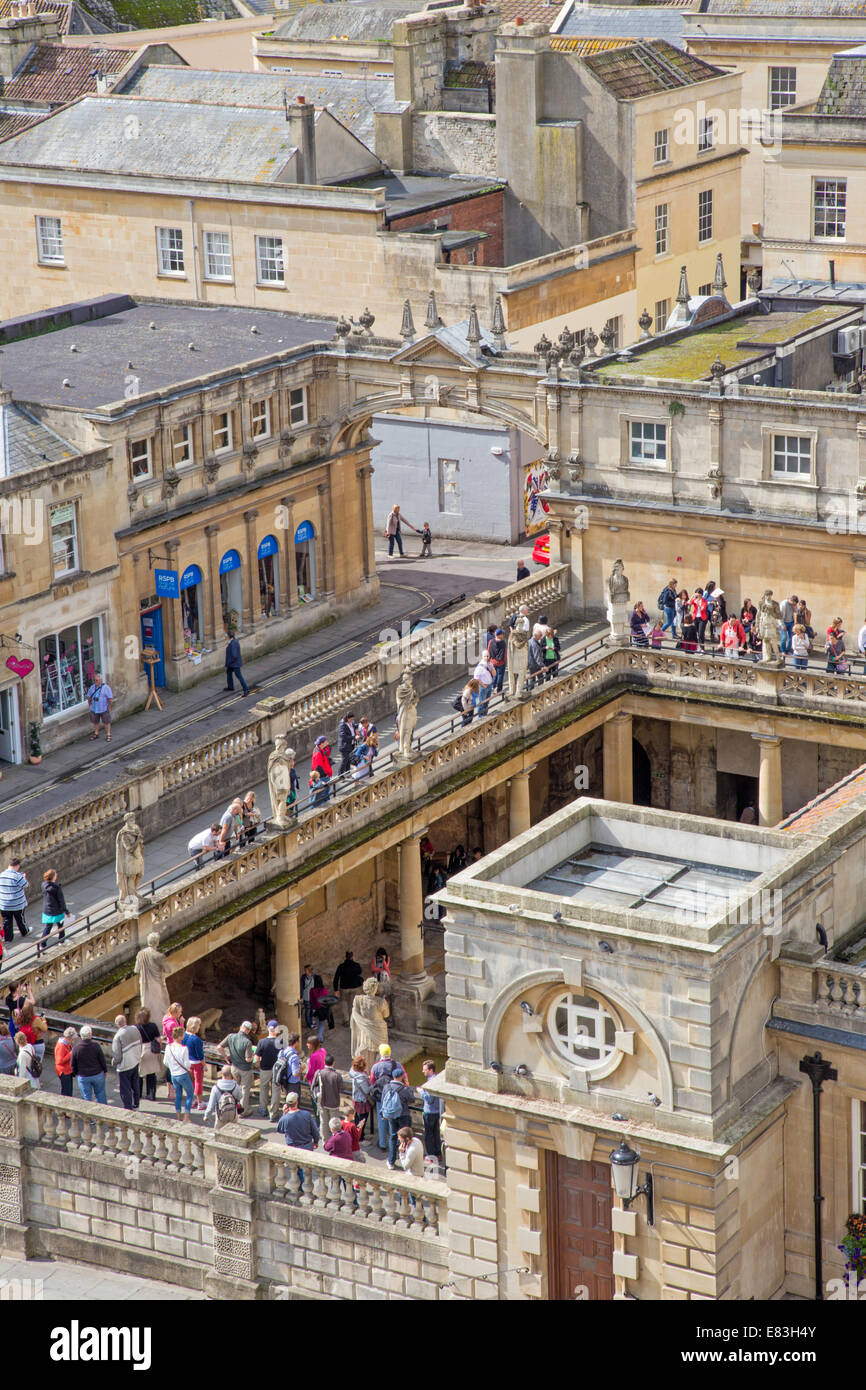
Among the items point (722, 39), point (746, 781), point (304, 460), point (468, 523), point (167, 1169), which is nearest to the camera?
point (167, 1169)

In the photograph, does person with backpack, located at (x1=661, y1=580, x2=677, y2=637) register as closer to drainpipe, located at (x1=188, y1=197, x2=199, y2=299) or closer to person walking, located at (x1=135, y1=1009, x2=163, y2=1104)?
person walking, located at (x1=135, y1=1009, x2=163, y2=1104)

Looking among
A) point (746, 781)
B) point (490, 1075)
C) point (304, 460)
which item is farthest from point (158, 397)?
point (490, 1075)

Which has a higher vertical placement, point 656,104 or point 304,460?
point 656,104

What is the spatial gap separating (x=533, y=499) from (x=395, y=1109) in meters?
44.6

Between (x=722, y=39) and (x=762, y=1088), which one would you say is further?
(x=722, y=39)

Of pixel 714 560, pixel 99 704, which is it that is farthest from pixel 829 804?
pixel 99 704

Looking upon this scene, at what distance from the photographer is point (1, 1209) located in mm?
40781

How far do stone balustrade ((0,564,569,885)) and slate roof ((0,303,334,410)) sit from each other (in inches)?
408

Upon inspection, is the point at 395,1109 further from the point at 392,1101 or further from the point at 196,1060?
the point at 196,1060

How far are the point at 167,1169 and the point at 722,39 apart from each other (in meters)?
69.1

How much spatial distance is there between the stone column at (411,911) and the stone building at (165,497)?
32.5 feet

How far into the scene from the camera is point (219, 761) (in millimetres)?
53562

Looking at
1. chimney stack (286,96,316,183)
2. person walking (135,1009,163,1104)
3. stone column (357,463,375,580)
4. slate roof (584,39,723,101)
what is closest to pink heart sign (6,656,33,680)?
stone column (357,463,375,580)
